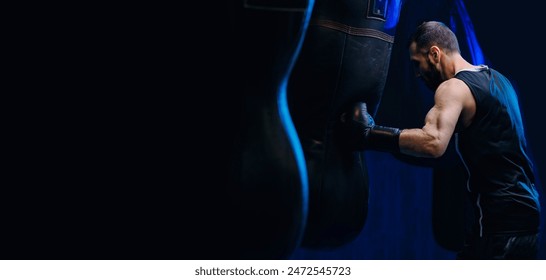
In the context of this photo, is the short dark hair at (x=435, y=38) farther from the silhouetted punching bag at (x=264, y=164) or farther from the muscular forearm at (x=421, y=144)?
the silhouetted punching bag at (x=264, y=164)

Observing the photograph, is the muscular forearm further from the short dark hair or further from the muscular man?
the short dark hair

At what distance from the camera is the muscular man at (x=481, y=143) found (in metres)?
1.77

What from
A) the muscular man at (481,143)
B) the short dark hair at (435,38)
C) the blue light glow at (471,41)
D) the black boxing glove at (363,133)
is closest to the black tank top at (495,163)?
the muscular man at (481,143)

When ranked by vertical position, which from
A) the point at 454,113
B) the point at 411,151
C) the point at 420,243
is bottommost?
the point at 420,243

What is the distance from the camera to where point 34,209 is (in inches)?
42.6

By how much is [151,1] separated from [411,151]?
1.00 meters

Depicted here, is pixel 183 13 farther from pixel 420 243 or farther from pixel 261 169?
pixel 420 243

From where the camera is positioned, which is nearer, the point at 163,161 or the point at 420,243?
the point at 163,161

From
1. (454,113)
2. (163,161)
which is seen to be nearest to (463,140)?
(454,113)

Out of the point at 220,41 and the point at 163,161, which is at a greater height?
the point at 220,41

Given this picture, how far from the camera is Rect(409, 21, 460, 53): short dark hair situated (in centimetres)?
192

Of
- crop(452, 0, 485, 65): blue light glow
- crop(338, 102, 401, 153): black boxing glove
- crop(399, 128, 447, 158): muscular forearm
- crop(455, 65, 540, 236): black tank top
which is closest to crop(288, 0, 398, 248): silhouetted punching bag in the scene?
crop(338, 102, 401, 153): black boxing glove

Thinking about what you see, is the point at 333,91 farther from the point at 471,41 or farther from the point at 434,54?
the point at 471,41

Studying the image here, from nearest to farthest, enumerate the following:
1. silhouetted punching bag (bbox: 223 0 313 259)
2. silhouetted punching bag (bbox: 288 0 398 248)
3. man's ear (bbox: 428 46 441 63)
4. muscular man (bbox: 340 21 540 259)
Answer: silhouetted punching bag (bbox: 223 0 313 259), silhouetted punching bag (bbox: 288 0 398 248), muscular man (bbox: 340 21 540 259), man's ear (bbox: 428 46 441 63)
